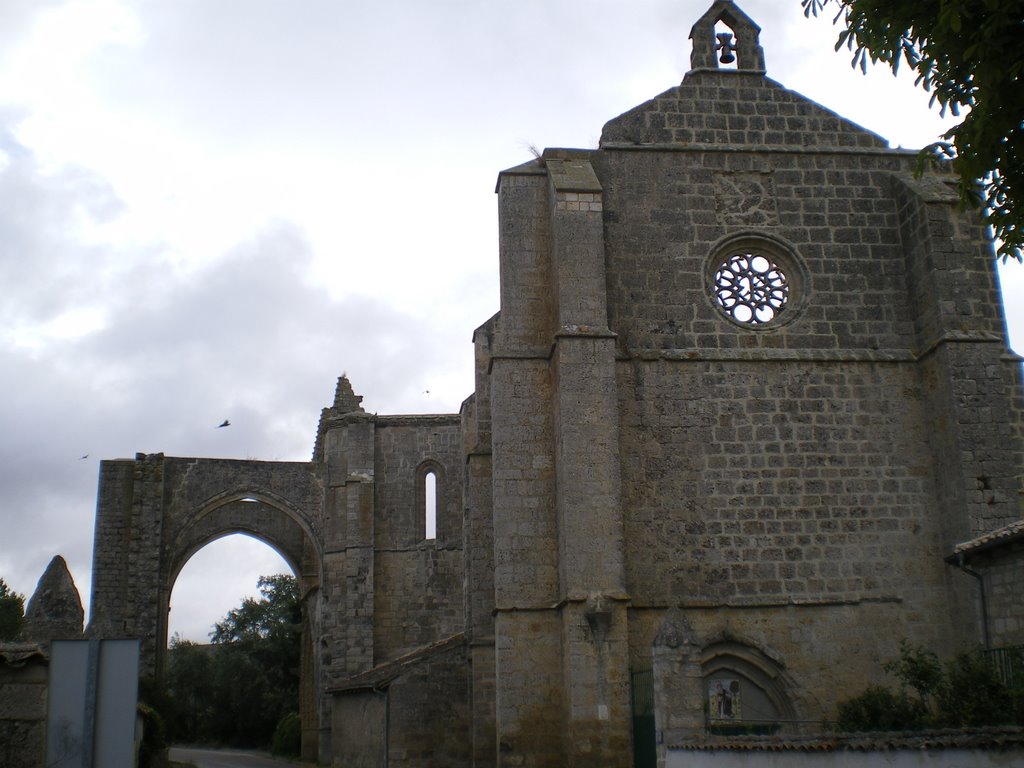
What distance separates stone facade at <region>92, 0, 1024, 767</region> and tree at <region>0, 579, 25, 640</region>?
2666 cm

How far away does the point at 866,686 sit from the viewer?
576 inches

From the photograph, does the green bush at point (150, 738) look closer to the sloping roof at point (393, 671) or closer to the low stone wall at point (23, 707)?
the sloping roof at point (393, 671)

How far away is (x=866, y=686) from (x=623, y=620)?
3.39 metres

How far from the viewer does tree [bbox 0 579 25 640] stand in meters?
38.8

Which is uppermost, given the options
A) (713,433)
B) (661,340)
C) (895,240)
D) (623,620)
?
(895,240)

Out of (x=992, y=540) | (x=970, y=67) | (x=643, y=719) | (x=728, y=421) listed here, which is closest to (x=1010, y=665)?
(x=992, y=540)

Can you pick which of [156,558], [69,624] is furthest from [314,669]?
[69,624]


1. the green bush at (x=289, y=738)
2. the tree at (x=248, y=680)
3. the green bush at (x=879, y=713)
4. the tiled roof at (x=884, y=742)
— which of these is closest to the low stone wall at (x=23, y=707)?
the tiled roof at (x=884, y=742)

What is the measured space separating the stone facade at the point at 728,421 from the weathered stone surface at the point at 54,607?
23.7 ft

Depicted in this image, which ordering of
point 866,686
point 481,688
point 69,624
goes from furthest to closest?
point 69,624 → point 481,688 → point 866,686

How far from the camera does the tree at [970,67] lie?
22.5ft

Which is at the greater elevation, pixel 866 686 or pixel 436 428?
pixel 436 428

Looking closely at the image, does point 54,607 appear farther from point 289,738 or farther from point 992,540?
point 289,738

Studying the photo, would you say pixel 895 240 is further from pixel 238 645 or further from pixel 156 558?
pixel 238 645
